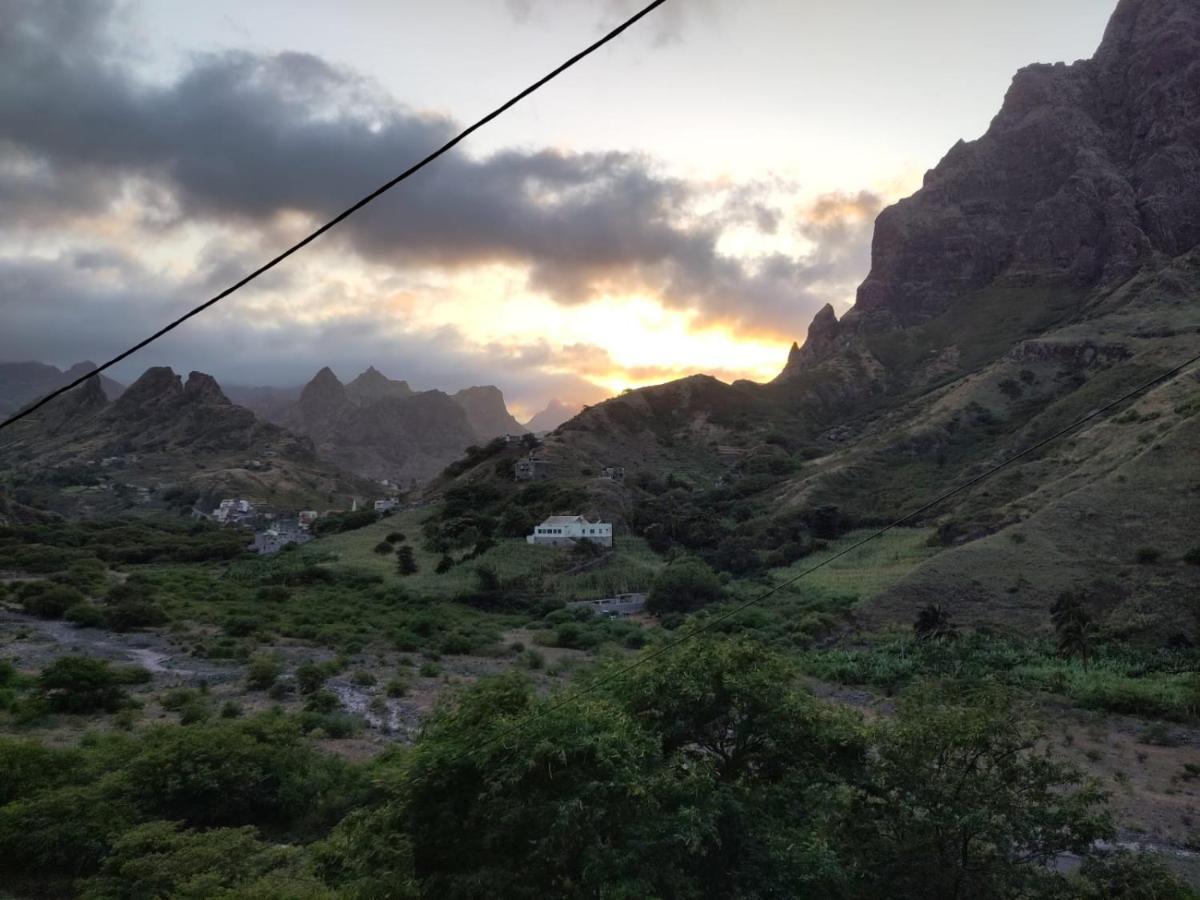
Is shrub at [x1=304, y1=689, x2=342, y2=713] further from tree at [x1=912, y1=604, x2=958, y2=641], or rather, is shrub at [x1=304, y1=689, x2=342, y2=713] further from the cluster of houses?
the cluster of houses

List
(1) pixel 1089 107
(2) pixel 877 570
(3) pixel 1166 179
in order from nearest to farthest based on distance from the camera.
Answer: (2) pixel 877 570
(3) pixel 1166 179
(1) pixel 1089 107

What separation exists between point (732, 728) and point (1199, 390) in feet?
262

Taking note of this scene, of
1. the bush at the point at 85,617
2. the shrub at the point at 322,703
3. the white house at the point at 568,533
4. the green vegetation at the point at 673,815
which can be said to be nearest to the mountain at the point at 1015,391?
the white house at the point at 568,533

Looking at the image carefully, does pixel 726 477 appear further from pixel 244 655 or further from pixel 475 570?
pixel 244 655

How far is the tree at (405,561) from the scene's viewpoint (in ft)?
231

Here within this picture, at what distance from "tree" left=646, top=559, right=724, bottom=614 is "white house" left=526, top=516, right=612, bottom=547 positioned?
14.8m

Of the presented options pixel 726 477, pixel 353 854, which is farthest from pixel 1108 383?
pixel 353 854

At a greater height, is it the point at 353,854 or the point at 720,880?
the point at 353,854

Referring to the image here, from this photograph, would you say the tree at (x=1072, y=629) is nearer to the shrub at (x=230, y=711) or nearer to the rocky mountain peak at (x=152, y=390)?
the shrub at (x=230, y=711)

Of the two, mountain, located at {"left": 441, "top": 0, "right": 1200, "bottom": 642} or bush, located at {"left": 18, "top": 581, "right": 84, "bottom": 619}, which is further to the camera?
mountain, located at {"left": 441, "top": 0, "right": 1200, "bottom": 642}

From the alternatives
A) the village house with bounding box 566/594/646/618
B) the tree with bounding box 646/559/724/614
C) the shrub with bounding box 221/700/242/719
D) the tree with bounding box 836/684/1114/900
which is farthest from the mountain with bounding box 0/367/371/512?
the tree with bounding box 836/684/1114/900

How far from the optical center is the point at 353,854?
1205cm

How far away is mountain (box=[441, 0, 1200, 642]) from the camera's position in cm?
5162

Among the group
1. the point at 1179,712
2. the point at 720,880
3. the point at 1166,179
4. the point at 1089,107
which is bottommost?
the point at 1179,712
